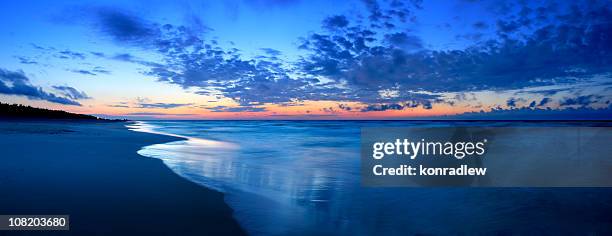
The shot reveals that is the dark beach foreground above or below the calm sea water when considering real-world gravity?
above

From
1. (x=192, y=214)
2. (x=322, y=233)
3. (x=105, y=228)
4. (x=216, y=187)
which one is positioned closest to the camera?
(x=105, y=228)

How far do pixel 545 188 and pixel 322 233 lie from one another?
5.92 meters

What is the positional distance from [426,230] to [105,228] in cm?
427

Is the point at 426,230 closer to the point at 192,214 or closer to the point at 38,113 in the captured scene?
the point at 192,214

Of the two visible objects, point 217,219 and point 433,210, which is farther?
point 433,210

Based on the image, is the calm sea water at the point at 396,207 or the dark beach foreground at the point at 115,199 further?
the calm sea water at the point at 396,207

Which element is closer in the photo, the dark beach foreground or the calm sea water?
the dark beach foreground

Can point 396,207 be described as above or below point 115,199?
below

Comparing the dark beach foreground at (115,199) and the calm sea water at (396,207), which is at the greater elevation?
the dark beach foreground at (115,199)

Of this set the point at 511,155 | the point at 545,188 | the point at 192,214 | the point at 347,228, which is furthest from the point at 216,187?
the point at 511,155

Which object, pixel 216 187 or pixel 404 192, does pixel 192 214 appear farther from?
pixel 404 192

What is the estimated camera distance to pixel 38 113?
76938 millimetres

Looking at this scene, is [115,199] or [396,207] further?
[396,207]

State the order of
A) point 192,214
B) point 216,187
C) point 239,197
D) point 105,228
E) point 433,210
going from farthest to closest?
1. point 216,187
2. point 239,197
3. point 433,210
4. point 192,214
5. point 105,228
